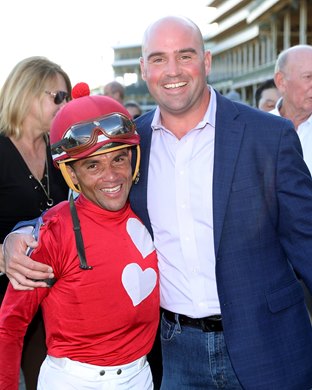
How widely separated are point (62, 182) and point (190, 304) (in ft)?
4.49

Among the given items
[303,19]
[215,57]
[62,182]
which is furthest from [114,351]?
[215,57]

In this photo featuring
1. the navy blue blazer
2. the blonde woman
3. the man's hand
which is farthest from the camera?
the blonde woman

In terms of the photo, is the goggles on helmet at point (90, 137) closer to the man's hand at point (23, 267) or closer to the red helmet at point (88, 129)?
the red helmet at point (88, 129)

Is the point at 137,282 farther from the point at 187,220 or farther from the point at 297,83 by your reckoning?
the point at 297,83

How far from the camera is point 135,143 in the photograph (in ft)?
8.94

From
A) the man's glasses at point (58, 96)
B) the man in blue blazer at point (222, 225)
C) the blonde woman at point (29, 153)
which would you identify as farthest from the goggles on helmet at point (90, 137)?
the man's glasses at point (58, 96)

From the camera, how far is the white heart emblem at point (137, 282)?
2562 mm

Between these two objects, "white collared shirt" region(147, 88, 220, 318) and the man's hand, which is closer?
the man's hand

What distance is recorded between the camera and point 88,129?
101 inches

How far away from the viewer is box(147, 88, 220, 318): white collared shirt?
110 inches

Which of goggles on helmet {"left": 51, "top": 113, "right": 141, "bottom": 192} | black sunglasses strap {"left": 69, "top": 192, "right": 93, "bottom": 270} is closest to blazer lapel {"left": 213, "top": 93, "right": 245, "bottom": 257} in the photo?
goggles on helmet {"left": 51, "top": 113, "right": 141, "bottom": 192}

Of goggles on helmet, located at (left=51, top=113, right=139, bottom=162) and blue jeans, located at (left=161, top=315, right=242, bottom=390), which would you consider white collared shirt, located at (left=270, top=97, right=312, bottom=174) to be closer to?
blue jeans, located at (left=161, top=315, right=242, bottom=390)

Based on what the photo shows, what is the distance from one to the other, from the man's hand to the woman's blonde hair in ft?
4.31

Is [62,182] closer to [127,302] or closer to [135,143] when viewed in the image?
[135,143]
